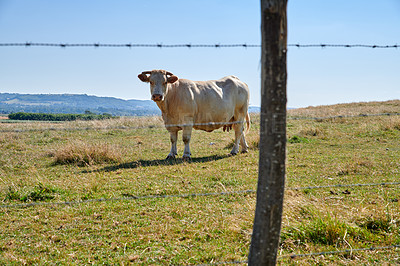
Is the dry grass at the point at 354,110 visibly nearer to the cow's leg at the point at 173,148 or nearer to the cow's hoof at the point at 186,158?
the cow's leg at the point at 173,148

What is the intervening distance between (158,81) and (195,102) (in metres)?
1.53

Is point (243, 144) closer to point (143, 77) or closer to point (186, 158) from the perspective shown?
point (186, 158)

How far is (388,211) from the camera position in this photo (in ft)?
15.7

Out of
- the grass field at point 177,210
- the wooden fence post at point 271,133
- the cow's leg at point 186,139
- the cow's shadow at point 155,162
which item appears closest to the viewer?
the wooden fence post at point 271,133

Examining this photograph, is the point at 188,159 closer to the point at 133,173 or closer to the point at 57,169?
the point at 133,173

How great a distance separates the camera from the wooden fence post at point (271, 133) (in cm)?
254

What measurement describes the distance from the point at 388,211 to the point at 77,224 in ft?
14.8

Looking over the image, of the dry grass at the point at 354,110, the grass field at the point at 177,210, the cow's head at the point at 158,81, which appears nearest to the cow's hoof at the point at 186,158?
the grass field at the point at 177,210

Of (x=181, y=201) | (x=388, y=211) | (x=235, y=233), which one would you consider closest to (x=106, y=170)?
(x=181, y=201)

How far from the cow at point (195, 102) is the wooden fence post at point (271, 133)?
7.03m

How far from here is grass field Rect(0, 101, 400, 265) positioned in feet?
13.6

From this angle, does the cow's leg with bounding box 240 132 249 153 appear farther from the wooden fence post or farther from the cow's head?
the wooden fence post

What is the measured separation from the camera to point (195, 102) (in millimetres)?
10898

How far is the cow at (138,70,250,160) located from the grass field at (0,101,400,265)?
102 centimetres
